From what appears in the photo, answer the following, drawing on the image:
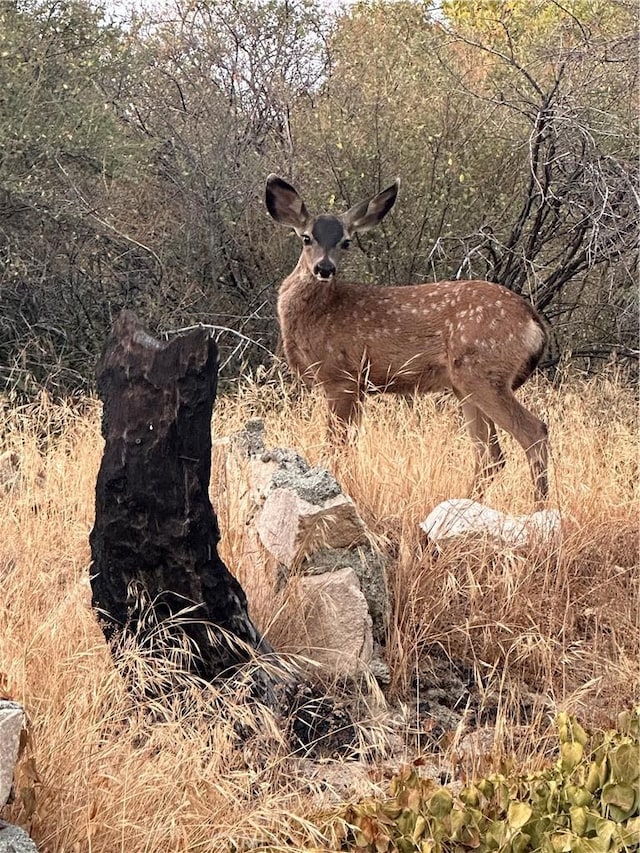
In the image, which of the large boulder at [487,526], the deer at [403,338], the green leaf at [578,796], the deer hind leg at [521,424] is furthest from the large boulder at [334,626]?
the deer hind leg at [521,424]

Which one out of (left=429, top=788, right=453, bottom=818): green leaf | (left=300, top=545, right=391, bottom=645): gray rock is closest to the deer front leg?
(left=300, top=545, right=391, bottom=645): gray rock

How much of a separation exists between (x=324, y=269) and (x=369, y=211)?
79cm

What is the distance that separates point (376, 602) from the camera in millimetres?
5137

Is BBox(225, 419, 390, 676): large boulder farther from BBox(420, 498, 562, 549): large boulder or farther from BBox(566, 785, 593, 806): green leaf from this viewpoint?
BBox(566, 785, 593, 806): green leaf

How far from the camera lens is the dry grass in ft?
11.6

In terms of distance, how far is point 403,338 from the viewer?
7250mm

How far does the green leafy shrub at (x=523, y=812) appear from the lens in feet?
10.5

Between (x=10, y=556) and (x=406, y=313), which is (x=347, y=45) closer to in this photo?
(x=406, y=313)

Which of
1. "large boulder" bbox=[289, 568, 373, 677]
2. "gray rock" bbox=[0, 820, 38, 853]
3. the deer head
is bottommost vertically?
"large boulder" bbox=[289, 568, 373, 677]

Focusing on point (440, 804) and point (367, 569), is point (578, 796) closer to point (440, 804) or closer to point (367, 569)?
point (440, 804)

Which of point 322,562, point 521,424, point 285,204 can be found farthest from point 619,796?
point 285,204

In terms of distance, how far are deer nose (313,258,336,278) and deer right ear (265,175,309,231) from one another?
1.68ft

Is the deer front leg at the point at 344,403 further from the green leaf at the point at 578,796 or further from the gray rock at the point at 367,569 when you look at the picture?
the green leaf at the point at 578,796

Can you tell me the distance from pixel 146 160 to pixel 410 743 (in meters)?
6.91
